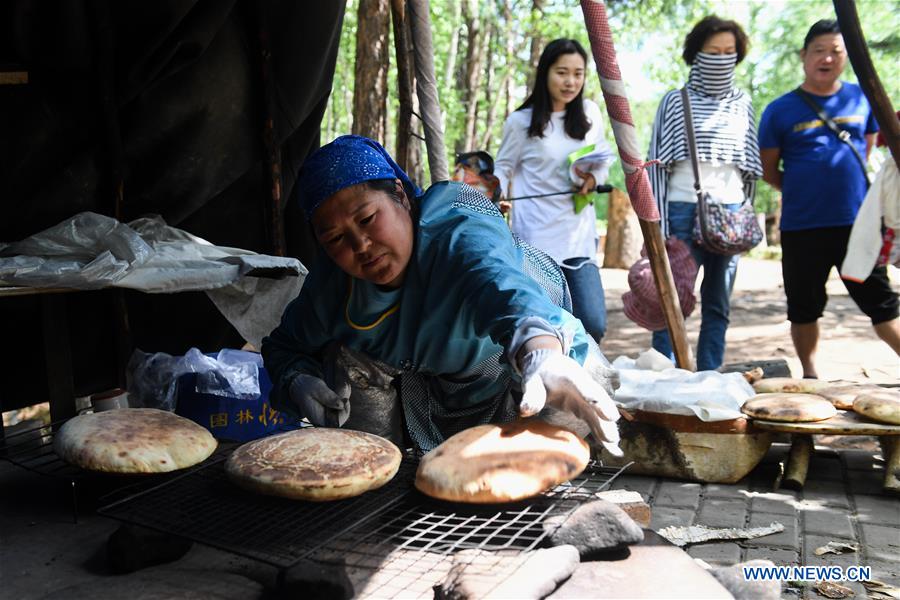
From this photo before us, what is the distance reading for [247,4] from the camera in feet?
12.0

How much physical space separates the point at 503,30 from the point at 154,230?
44.1 feet

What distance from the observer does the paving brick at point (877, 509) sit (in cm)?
316

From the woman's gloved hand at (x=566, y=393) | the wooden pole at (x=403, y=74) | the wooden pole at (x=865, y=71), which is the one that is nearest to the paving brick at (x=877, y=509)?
the wooden pole at (x=865, y=71)

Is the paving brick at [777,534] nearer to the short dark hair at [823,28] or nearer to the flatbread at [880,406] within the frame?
the flatbread at [880,406]

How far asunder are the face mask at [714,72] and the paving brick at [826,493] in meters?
2.47

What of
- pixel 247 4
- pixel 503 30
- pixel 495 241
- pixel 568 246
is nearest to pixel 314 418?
pixel 495 241

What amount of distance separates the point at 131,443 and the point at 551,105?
3.57m

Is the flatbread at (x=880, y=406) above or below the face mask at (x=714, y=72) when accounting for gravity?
below

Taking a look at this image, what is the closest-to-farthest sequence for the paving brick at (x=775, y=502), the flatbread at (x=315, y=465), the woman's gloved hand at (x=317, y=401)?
the flatbread at (x=315, y=465) < the woman's gloved hand at (x=317, y=401) < the paving brick at (x=775, y=502)

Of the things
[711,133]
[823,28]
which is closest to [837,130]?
[823,28]

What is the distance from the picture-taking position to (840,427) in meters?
3.41

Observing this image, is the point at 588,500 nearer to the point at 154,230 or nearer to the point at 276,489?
the point at 276,489

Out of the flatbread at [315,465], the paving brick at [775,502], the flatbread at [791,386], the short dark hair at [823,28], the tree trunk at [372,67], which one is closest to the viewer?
the flatbread at [315,465]

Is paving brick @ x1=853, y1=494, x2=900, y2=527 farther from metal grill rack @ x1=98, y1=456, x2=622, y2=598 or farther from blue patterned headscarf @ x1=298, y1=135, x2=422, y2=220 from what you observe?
blue patterned headscarf @ x1=298, y1=135, x2=422, y2=220
